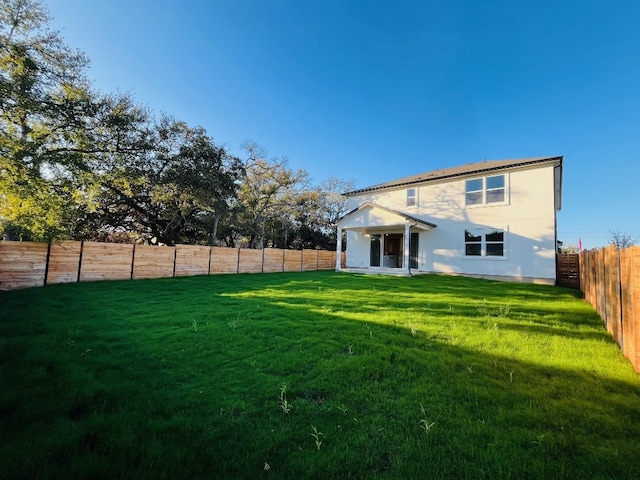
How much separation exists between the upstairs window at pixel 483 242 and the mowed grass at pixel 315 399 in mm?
9576

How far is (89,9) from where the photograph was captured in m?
9.77

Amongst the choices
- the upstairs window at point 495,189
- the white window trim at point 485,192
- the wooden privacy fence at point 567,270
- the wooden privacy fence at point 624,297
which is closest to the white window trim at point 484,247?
the white window trim at point 485,192

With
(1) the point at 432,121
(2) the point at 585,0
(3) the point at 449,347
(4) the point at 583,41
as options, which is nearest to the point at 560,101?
(4) the point at 583,41

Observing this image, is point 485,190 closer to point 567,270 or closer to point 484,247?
point 484,247

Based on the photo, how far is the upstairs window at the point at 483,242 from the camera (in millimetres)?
14055

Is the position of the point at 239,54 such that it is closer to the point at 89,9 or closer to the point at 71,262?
the point at 89,9

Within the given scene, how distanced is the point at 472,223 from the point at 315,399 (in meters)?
14.9

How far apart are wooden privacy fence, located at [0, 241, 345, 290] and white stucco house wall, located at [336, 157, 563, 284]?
6.48 meters

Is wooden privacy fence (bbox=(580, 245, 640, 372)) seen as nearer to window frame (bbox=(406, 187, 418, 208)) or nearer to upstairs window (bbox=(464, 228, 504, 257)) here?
upstairs window (bbox=(464, 228, 504, 257))

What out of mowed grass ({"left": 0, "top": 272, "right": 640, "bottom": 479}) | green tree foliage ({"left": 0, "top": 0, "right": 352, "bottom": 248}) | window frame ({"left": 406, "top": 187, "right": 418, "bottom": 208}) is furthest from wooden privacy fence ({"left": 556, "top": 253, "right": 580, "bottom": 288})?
green tree foliage ({"left": 0, "top": 0, "right": 352, "bottom": 248})

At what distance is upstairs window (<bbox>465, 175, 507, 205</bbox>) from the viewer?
14305 millimetres

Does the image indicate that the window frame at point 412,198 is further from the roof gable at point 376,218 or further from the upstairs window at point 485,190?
the upstairs window at point 485,190

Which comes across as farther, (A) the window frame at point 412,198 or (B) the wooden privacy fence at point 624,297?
(A) the window frame at point 412,198

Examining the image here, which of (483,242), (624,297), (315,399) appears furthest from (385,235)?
(315,399)
